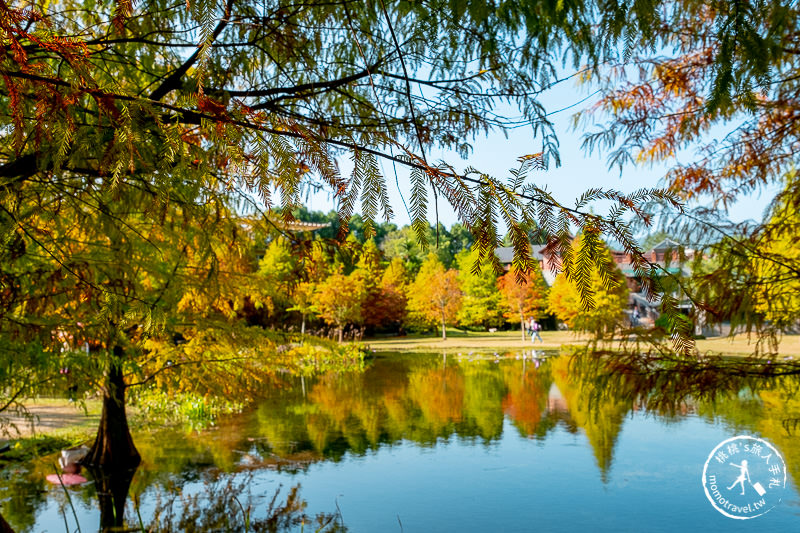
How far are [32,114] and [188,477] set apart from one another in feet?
19.8

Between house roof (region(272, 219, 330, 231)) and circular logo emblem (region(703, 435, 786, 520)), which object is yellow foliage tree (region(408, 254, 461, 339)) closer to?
circular logo emblem (region(703, 435, 786, 520))

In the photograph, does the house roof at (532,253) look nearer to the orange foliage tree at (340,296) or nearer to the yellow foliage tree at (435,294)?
the yellow foliage tree at (435,294)

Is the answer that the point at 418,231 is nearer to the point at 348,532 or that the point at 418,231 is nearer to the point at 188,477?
the point at 348,532

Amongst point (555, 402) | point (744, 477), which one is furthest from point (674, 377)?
point (555, 402)

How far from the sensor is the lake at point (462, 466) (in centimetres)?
610

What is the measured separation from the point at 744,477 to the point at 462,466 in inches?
138

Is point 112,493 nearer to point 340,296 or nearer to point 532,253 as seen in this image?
point 532,253

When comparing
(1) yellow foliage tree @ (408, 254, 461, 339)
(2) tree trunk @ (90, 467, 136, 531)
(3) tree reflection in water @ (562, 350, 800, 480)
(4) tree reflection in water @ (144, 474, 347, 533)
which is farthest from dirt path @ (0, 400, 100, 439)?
(1) yellow foliage tree @ (408, 254, 461, 339)

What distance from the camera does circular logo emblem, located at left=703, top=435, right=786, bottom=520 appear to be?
6.71m

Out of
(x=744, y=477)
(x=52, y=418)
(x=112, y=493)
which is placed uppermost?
(x=52, y=418)

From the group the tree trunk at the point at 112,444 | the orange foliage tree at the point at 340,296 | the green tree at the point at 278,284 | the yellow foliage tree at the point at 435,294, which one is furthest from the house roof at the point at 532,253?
the orange foliage tree at the point at 340,296

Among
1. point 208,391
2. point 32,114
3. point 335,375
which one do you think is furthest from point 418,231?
point 335,375

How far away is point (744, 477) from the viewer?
774 cm

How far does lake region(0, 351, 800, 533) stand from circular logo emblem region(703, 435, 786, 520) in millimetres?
63
